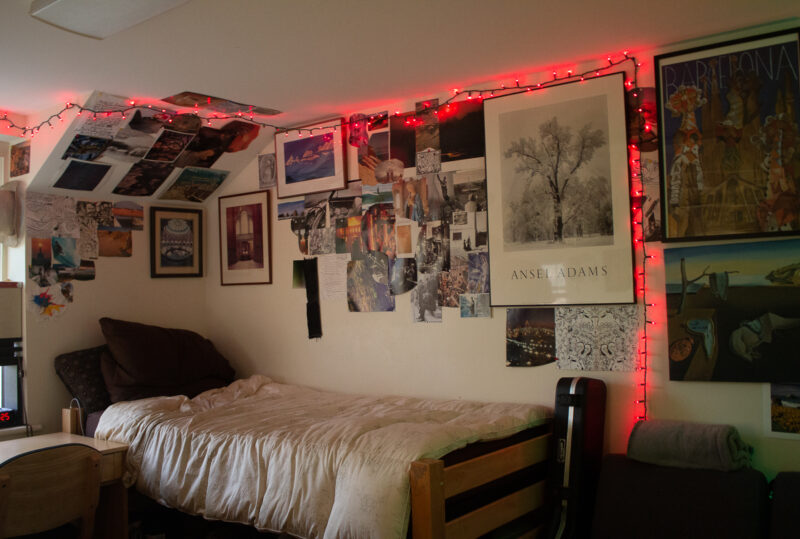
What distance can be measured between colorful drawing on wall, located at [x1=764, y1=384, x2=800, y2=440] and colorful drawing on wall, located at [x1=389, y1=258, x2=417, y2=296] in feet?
6.06

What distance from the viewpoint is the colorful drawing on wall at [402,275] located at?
3.82 m

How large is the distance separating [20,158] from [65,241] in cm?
56

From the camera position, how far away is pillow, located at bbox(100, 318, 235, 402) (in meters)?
3.95

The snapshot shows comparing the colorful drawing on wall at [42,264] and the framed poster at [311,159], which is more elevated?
the framed poster at [311,159]

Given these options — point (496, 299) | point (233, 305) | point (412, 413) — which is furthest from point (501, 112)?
point (233, 305)

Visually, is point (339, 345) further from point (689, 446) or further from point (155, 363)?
point (689, 446)

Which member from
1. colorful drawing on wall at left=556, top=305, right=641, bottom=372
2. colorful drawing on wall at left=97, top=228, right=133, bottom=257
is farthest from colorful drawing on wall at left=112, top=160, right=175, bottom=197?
colorful drawing on wall at left=556, top=305, right=641, bottom=372

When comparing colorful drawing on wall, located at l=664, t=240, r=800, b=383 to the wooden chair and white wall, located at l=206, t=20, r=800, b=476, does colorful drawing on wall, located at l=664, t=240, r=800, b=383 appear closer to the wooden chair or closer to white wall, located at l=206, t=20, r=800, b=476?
white wall, located at l=206, t=20, r=800, b=476

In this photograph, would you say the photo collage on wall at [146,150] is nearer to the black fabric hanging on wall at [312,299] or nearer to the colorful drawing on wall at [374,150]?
the colorful drawing on wall at [374,150]

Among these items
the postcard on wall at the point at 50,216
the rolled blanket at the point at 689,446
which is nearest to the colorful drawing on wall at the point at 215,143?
the postcard on wall at the point at 50,216

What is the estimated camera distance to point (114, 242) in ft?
14.5

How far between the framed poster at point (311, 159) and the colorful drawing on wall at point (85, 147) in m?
1.08

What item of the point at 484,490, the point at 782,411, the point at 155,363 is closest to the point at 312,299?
the point at 155,363

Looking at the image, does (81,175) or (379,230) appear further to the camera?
(81,175)
